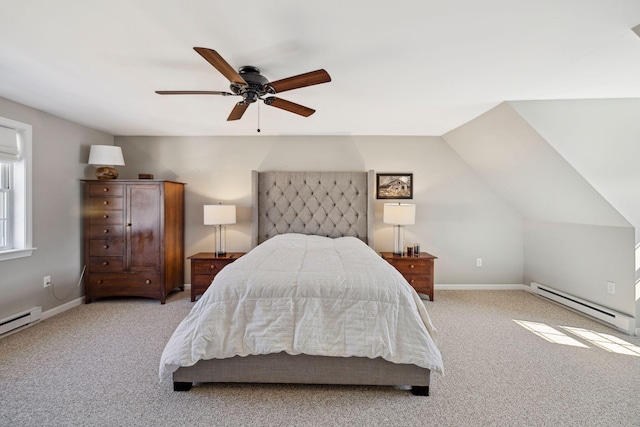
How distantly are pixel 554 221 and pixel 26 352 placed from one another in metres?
5.96

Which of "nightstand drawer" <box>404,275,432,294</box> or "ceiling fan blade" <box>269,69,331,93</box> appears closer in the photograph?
"ceiling fan blade" <box>269,69,331,93</box>

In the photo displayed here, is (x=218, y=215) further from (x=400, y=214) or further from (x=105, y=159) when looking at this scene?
(x=400, y=214)

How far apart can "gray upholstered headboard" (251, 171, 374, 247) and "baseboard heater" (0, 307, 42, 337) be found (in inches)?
99.7

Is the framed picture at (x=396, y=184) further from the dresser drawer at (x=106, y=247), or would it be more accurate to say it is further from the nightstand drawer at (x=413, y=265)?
the dresser drawer at (x=106, y=247)

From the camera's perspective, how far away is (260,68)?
7.08 ft

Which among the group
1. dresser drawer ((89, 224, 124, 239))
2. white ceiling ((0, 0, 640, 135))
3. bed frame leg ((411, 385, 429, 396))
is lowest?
bed frame leg ((411, 385, 429, 396))

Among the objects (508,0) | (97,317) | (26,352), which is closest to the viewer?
(508,0)

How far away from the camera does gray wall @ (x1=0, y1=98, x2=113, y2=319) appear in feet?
9.59

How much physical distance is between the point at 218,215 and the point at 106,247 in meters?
1.50

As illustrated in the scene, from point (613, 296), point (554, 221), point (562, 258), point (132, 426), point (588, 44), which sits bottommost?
point (132, 426)

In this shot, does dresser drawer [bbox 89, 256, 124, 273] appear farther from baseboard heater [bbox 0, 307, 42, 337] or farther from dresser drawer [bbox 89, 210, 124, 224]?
baseboard heater [bbox 0, 307, 42, 337]

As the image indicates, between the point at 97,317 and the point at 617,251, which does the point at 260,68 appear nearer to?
the point at 97,317

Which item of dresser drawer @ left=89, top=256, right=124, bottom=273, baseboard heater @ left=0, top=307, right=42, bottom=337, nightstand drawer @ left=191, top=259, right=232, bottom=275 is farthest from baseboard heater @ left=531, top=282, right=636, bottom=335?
baseboard heater @ left=0, top=307, right=42, bottom=337

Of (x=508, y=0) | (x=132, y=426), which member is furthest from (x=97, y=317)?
(x=508, y=0)
